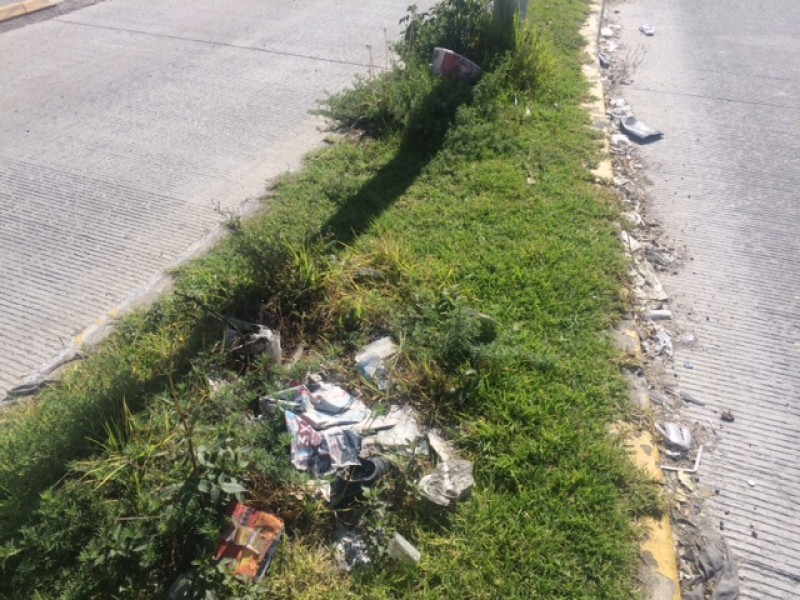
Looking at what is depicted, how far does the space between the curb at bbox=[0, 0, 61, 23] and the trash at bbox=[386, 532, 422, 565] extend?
28.4ft

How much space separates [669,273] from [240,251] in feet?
8.85

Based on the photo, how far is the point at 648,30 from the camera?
766 centimetres

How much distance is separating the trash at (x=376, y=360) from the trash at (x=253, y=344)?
417 mm

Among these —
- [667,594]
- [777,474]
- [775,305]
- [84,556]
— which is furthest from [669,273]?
[84,556]

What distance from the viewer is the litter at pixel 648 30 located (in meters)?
7.62

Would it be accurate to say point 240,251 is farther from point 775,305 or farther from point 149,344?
point 775,305

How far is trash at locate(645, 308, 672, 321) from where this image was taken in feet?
12.0

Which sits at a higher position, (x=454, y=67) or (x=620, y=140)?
(x=454, y=67)

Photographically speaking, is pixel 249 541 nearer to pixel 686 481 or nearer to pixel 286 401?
pixel 286 401

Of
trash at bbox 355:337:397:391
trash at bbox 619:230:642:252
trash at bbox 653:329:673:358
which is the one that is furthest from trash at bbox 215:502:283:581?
trash at bbox 619:230:642:252

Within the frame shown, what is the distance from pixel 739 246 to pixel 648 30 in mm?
4617

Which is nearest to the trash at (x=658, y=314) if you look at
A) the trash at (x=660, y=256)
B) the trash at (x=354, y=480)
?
the trash at (x=660, y=256)

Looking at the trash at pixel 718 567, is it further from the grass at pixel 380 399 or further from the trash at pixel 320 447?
the trash at pixel 320 447

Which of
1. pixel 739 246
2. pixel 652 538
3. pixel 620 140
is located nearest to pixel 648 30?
pixel 620 140
